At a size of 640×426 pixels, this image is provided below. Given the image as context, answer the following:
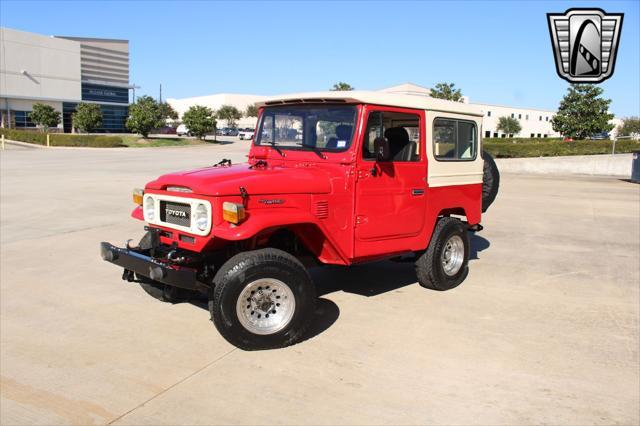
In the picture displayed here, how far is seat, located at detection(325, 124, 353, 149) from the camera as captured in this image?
505 cm

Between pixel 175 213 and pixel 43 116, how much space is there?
63.3 metres

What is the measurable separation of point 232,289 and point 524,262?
5.18 meters

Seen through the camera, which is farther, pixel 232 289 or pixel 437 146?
pixel 437 146

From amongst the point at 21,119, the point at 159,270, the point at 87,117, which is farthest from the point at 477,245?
the point at 21,119

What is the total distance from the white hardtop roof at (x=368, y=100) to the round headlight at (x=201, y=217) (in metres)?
1.63

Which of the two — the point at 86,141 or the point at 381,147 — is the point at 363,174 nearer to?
the point at 381,147

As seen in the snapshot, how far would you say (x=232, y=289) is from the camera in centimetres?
423

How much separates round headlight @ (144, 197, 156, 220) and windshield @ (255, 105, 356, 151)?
1374 mm

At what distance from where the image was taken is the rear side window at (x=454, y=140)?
235 inches

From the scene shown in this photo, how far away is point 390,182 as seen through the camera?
17.6 feet

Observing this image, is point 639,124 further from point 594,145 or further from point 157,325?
point 157,325

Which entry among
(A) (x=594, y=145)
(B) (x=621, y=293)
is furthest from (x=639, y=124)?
(B) (x=621, y=293)

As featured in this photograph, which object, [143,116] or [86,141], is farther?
[143,116]

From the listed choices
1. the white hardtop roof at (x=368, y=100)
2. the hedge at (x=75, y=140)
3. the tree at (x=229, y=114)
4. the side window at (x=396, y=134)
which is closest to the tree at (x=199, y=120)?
the hedge at (x=75, y=140)
